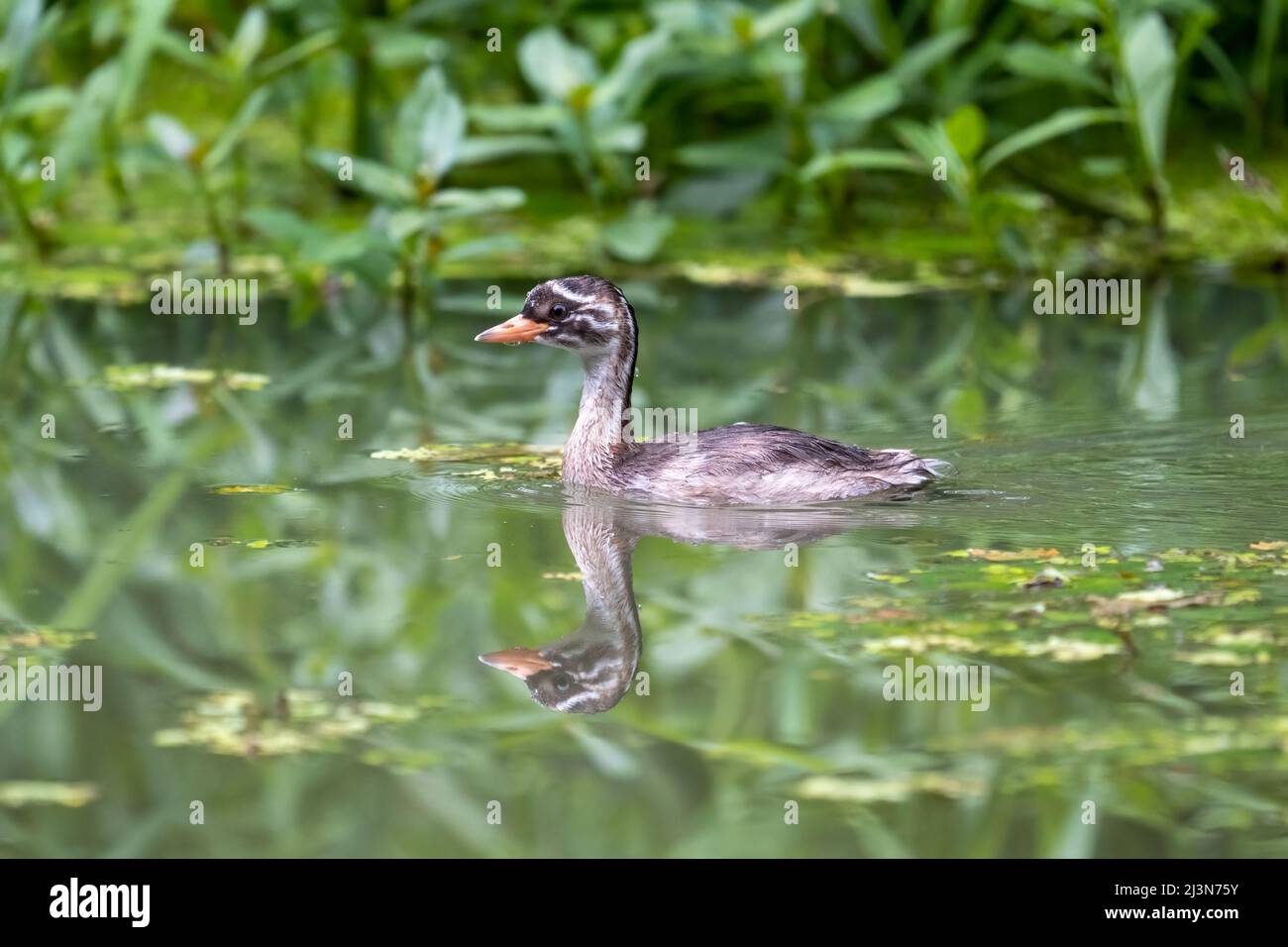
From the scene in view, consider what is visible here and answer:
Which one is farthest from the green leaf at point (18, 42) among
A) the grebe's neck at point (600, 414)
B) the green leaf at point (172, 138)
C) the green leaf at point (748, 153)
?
the grebe's neck at point (600, 414)

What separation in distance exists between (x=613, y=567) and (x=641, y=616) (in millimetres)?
657

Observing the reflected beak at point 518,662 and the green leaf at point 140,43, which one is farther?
the green leaf at point 140,43

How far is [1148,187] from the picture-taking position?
13.6 metres

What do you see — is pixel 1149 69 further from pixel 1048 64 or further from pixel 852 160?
pixel 852 160

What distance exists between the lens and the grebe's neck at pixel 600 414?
28.0 feet

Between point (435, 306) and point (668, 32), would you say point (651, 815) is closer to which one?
point (435, 306)

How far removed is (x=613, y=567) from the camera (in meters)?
7.41

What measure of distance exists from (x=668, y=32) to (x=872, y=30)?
160cm

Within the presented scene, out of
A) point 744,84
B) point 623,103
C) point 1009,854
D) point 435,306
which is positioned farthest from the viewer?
point 744,84

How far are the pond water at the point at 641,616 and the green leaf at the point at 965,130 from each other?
1.63m

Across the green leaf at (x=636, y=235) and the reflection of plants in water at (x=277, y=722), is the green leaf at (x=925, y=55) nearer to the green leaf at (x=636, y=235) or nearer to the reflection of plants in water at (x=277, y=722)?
the green leaf at (x=636, y=235)

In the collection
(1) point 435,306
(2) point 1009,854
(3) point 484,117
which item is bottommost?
(2) point 1009,854

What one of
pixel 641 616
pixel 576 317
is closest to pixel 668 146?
pixel 576 317

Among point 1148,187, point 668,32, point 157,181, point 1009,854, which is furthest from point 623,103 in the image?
point 1009,854
